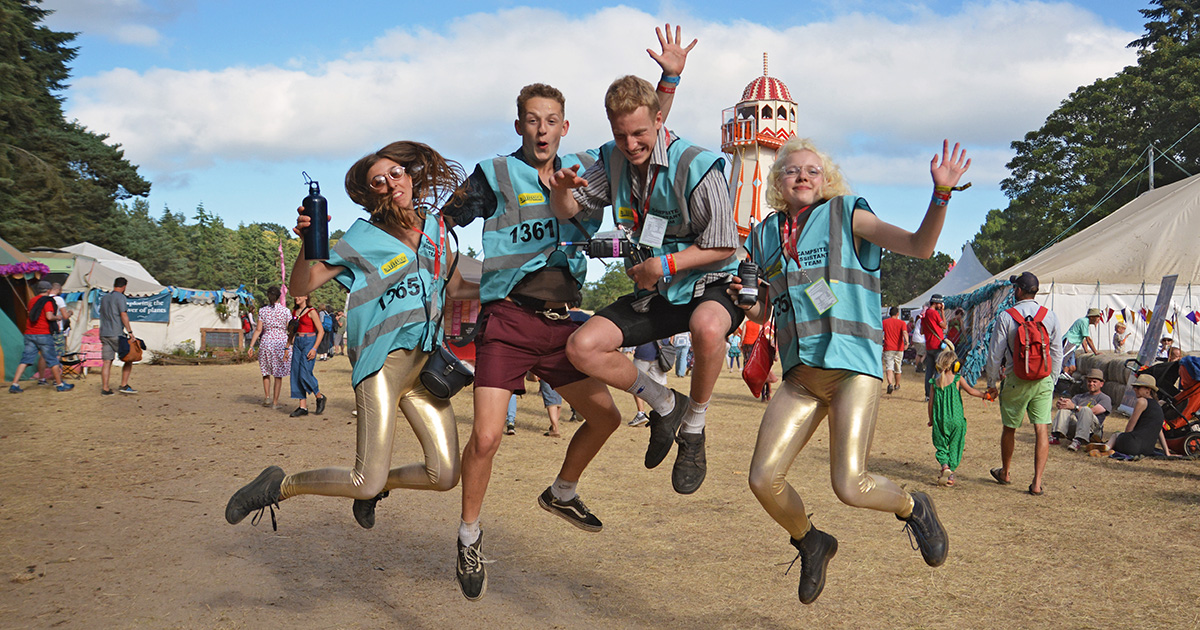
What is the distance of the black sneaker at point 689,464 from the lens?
14.4 feet

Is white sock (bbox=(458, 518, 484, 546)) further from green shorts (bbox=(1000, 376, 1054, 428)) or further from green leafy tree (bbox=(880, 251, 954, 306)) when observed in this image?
green leafy tree (bbox=(880, 251, 954, 306))

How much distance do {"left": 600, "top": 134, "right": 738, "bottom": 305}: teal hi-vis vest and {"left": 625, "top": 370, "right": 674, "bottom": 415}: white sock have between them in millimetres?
460

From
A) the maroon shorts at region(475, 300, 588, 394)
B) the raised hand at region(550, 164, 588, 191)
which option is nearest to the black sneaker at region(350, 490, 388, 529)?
the maroon shorts at region(475, 300, 588, 394)

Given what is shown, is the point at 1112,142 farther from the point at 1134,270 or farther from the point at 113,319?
the point at 113,319

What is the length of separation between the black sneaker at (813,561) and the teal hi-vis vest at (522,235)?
6.07 feet

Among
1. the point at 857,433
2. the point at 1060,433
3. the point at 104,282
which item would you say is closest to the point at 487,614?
the point at 857,433

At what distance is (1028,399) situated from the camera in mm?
8930

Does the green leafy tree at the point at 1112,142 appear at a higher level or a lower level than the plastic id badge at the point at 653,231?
higher

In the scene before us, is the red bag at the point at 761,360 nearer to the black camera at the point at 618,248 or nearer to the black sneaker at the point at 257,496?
the black camera at the point at 618,248

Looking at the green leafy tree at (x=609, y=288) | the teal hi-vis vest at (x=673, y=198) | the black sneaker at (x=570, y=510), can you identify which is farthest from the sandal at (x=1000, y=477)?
the green leafy tree at (x=609, y=288)

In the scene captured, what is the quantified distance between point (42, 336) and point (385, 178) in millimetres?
16790

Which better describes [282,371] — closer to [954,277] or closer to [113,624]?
[113,624]

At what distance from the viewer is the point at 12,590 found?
5520mm

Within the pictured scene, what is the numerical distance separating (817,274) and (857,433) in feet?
2.61
